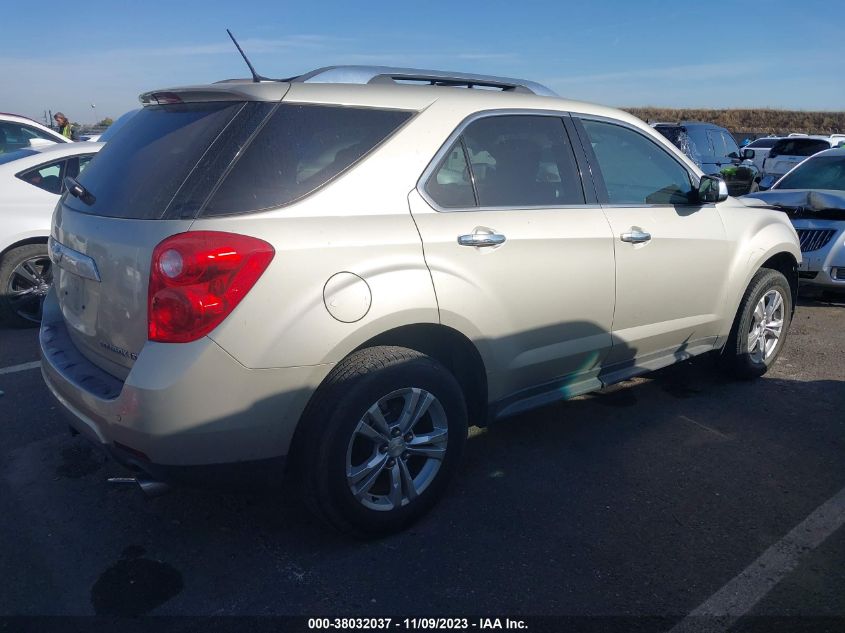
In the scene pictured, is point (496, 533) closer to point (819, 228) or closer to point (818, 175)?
point (819, 228)

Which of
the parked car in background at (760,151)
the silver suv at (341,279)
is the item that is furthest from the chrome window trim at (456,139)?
the parked car in background at (760,151)

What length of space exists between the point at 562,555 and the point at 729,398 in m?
2.34

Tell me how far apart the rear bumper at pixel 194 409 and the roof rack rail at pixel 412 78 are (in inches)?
49.7

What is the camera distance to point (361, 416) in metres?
2.74

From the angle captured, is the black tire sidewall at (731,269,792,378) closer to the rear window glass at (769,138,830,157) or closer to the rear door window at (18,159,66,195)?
the rear door window at (18,159,66,195)

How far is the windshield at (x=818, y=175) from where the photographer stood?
25.0 ft

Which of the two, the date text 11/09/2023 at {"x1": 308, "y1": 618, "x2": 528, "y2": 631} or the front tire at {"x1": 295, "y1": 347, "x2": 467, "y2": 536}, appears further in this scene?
the front tire at {"x1": 295, "y1": 347, "x2": 467, "y2": 536}

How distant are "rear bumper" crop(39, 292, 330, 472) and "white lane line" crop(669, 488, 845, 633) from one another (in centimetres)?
158

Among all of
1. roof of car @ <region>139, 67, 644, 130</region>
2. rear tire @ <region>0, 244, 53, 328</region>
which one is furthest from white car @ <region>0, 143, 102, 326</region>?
roof of car @ <region>139, 67, 644, 130</region>

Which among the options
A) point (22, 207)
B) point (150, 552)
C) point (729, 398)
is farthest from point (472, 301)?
point (22, 207)

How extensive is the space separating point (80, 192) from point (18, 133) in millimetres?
6935

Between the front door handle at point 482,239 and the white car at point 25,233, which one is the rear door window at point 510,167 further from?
the white car at point 25,233

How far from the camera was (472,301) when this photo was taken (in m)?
3.05

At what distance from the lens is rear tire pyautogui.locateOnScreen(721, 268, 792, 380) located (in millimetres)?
4738
